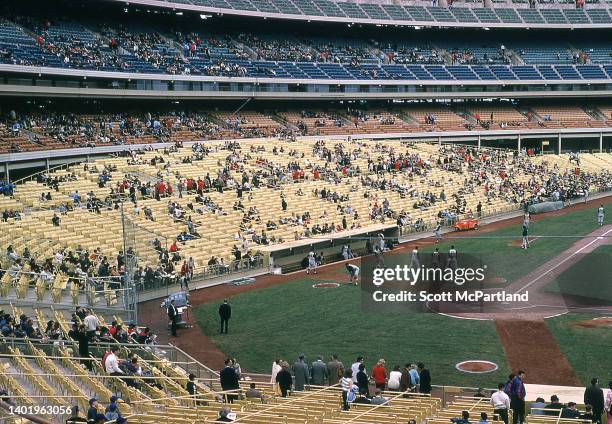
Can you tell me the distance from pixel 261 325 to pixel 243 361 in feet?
12.2

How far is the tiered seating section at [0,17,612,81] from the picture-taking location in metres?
51.4

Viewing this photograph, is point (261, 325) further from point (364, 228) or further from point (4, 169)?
point (4, 169)

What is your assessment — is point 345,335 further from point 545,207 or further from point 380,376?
point 545,207

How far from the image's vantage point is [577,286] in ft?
87.9

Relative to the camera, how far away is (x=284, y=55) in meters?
68.4

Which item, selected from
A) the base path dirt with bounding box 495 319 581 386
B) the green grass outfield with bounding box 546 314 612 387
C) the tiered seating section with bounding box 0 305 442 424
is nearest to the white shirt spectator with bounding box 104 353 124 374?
the tiered seating section with bounding box 0 305 442 424

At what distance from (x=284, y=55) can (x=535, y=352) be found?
51.3 metres

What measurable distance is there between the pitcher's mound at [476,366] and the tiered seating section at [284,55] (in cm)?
3516

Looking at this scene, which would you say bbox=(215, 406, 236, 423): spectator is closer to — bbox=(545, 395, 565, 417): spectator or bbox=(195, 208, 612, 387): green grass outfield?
bbox=(545, 395, 565, 417): spectator

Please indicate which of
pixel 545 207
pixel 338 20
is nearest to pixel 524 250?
pixel 545 207

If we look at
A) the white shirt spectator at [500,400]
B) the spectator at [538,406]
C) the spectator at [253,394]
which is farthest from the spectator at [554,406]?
the spectator at [253,394]

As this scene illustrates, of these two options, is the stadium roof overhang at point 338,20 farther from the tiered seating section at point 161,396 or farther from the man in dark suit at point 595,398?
the man in dark suit at point 595,398

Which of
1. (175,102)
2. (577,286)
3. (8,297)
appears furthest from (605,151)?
(8,297)

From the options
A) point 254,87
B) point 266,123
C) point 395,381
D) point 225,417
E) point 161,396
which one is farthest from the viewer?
point 254,87
